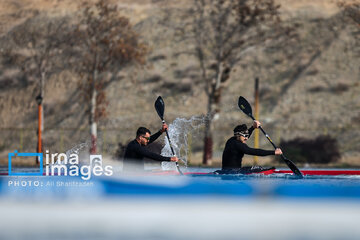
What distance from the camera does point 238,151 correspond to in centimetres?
1539

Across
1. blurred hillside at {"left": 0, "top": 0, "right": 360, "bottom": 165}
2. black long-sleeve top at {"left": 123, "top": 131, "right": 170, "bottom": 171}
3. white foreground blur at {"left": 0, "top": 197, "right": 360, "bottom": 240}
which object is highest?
blurred hillside at {"left": 0, "top": 0, "right": 360, "bottom": 165}

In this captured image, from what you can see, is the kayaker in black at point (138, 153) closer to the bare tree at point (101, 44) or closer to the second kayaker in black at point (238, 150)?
the second kayaker in black at point (238, 150)

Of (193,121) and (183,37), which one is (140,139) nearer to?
(193,121)

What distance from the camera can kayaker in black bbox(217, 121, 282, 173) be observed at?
15.1 m

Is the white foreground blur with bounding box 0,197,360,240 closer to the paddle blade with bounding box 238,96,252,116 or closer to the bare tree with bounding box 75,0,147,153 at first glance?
the paddle blade with bounding box 238,96,252,116

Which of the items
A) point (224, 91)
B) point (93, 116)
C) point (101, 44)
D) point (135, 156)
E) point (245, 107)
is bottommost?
point (135, 156)

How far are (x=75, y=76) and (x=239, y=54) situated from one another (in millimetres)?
21389

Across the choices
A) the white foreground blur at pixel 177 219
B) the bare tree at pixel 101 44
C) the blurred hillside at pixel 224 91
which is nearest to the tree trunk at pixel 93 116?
the bare tree at pixel 101 44

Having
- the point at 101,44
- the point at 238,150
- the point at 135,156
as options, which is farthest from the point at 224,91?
the point at 135,156

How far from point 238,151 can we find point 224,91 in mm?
35570

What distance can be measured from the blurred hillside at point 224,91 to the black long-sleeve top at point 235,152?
25.8 metres

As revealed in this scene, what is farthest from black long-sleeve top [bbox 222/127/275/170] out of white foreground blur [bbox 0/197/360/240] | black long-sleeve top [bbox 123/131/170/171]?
white foreground blur [bbox 0/197/360/240]

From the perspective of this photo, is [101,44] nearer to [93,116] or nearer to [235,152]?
[93,116]

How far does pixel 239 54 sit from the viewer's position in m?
37.2
